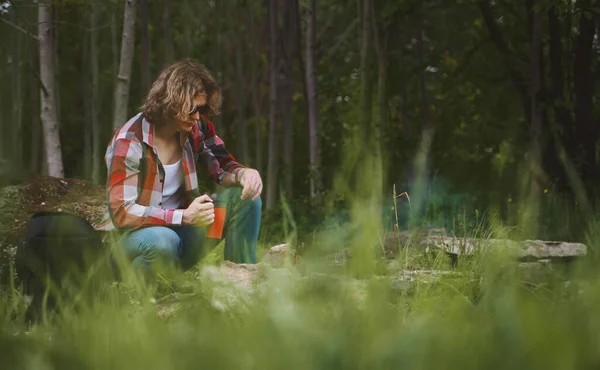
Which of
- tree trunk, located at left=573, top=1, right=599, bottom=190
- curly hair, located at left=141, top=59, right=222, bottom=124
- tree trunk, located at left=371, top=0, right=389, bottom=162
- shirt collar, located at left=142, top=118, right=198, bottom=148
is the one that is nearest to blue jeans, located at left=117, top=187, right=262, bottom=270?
shirt collar, located at left=142, top=118, right=198, bottom=148

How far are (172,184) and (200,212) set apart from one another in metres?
0.37

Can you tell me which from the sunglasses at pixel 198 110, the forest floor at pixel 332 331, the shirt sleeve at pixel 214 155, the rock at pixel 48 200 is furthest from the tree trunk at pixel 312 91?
the forest floor at pixel 332 331

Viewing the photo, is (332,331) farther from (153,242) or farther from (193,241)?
(193,241)

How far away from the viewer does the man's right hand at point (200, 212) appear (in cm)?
445

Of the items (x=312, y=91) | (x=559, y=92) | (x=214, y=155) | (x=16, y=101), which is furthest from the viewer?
(x=16, y=101)

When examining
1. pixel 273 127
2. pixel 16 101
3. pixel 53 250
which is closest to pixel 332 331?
pixel 53 250

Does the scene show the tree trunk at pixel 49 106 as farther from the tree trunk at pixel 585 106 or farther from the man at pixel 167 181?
the tree trunk at pixel 585 106

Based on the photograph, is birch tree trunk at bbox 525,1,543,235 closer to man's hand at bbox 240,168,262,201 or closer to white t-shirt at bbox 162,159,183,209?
man's hand at bbox 240,168,262,201

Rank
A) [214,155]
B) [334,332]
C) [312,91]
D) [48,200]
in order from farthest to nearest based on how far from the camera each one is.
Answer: [312,91] < [48,200] < [214,155] < [334,332]

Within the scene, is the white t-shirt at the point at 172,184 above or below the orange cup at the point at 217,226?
above

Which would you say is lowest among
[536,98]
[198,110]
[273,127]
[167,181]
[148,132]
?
[167,181]

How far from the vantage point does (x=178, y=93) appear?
448 centimetres

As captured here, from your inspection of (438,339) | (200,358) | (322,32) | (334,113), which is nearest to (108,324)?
(200,358)

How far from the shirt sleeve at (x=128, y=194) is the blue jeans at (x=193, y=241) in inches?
2.5
